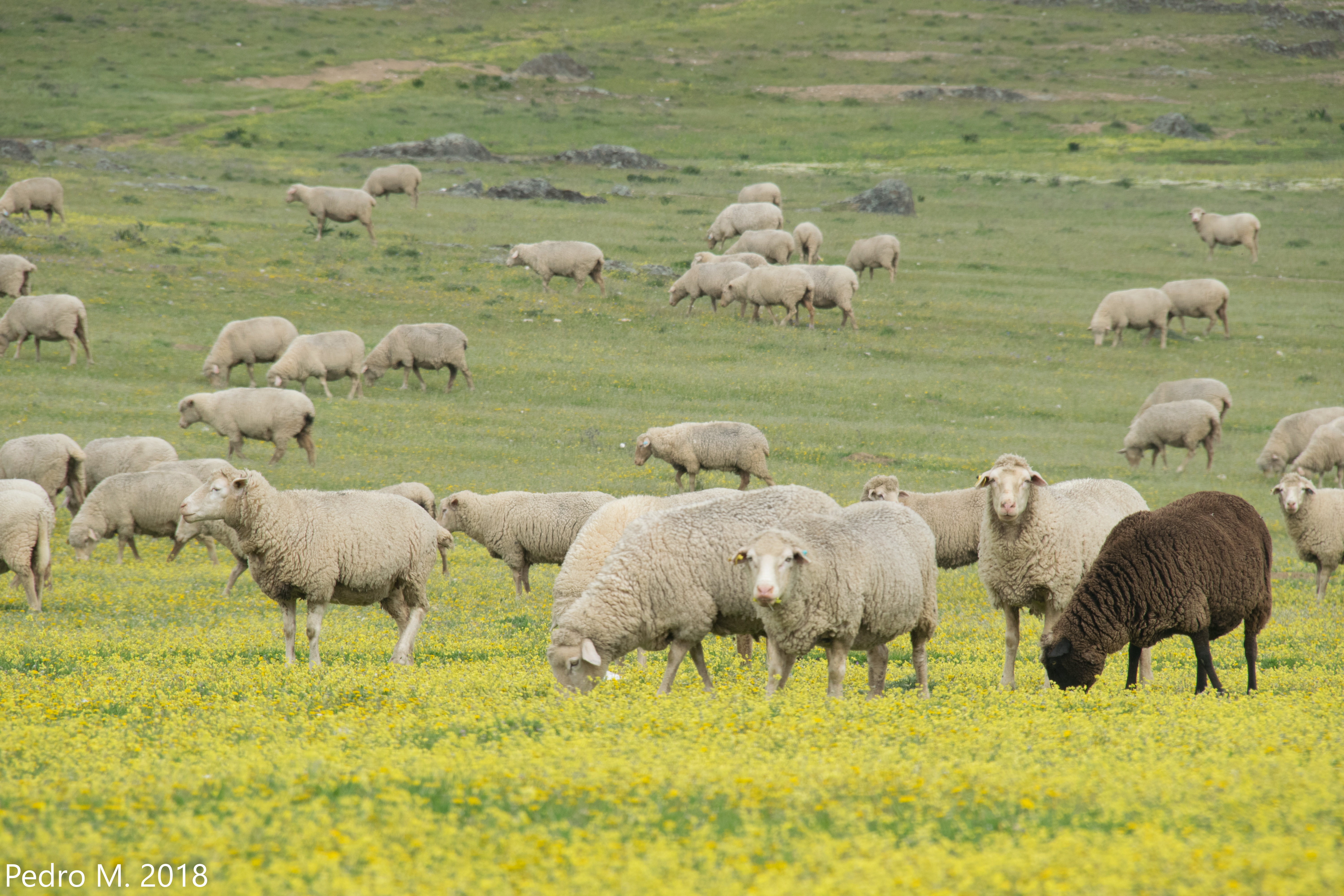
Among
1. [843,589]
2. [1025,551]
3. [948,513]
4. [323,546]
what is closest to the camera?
[843,589]

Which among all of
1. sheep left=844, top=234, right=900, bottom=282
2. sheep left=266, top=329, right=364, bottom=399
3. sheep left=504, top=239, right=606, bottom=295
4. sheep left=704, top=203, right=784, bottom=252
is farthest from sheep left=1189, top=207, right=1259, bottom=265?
sheep left=266, top=329, right=364, bottom=399

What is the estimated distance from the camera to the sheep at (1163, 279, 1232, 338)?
34469 mm

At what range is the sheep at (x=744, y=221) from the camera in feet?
136

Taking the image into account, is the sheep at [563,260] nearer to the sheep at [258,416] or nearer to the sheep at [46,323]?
the sheep at [46,323]

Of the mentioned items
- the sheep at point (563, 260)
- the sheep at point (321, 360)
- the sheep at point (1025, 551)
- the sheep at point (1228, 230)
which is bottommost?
the sheep at point (321, 360)

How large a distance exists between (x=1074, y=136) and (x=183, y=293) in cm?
5036

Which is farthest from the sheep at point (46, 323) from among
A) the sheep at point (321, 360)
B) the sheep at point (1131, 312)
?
the sheep at point (1131, 312)

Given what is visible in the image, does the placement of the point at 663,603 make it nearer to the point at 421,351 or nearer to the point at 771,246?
the point at 421,351

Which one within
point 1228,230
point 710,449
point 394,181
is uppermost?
point 394,181

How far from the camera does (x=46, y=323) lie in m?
26.9

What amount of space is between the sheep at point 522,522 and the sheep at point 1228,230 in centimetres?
3311

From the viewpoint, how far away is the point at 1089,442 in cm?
2650

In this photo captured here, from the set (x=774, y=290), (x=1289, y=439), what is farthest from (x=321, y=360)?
(x=1289, y=439)

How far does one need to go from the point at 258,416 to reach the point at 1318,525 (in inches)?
731
